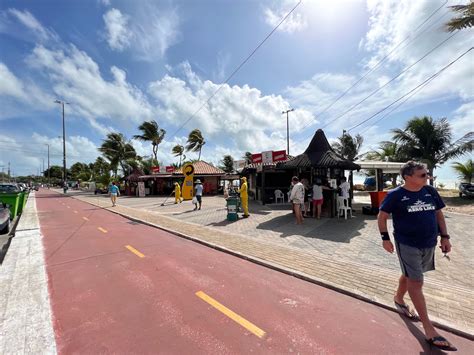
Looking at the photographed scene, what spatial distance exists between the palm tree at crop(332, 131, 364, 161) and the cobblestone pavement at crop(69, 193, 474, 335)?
23183 mm

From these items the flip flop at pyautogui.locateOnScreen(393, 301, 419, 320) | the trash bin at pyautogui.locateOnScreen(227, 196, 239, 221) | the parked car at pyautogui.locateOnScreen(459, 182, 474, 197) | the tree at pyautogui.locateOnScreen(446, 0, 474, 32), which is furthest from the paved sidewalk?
the parked car at pyautogui.locateOnScreen(459, 182, 474, 197)

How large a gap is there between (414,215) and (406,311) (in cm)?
138

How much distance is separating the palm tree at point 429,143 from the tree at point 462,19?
853 cm

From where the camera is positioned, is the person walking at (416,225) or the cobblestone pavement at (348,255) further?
the cobblestone pavement at (348,255)

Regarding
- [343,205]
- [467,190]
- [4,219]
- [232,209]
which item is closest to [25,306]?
[4,219]

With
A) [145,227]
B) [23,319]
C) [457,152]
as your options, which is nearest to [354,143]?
[457,152]

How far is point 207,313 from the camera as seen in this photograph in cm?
327

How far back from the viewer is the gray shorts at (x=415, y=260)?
279 cm

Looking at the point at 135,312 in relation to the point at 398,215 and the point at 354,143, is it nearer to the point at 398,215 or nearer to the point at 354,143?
the point at 398,215

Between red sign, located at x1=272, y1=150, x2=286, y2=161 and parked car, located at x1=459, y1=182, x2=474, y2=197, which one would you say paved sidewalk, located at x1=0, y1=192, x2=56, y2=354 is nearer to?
red sign, located at x1=272, y1=150, x2=286, y2=161

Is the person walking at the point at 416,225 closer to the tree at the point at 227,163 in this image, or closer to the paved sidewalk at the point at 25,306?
the paved sidewalk at the point at 25,306

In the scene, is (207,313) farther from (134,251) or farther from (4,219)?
(4,219)

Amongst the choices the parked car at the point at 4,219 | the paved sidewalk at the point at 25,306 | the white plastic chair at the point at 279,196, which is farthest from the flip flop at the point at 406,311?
the white plastic chair at the point at 279,196

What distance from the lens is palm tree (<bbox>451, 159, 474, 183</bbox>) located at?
709 inches
